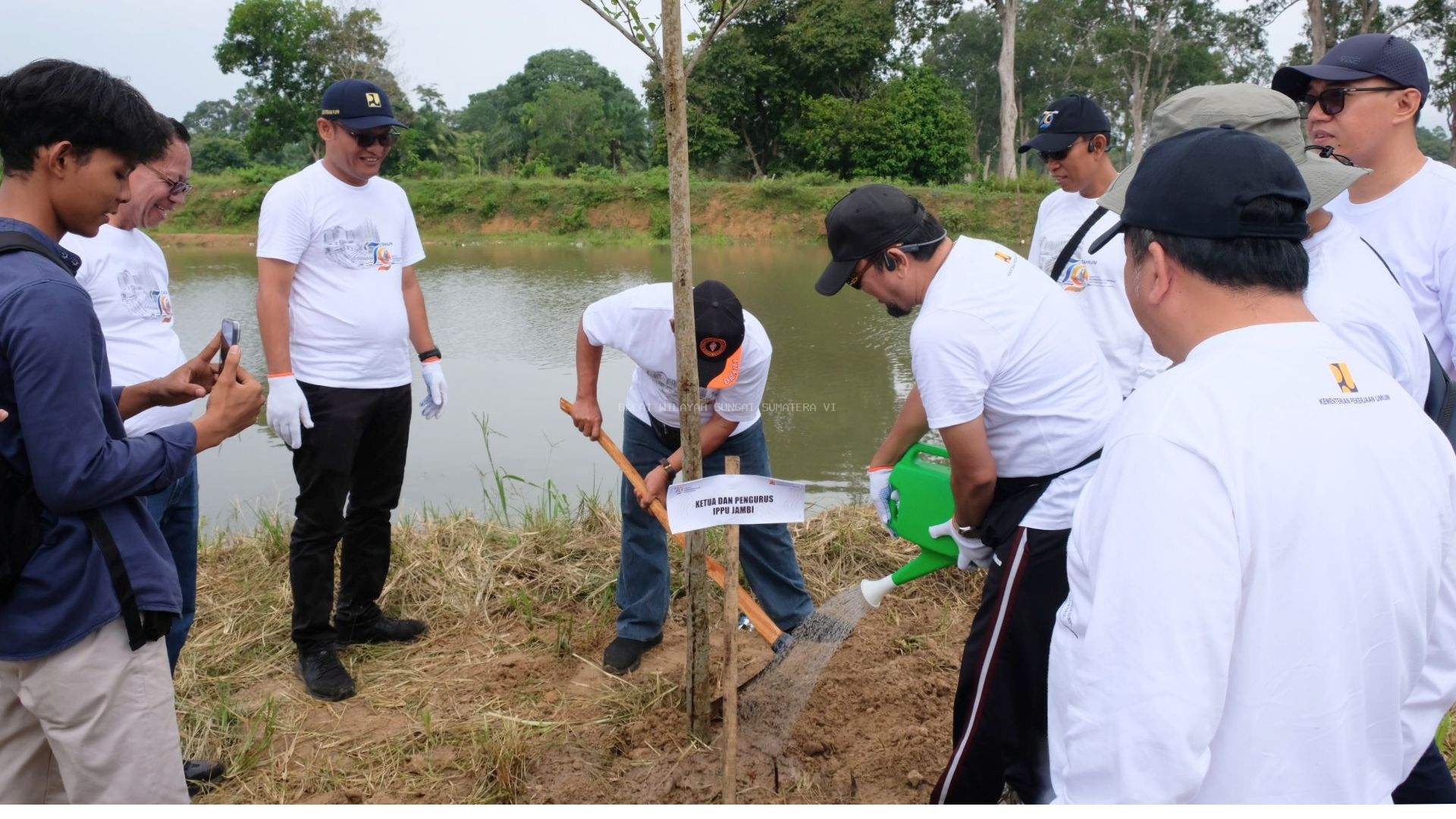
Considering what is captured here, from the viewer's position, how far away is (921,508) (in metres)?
2.48

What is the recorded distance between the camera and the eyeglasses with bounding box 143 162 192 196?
8.41 feet

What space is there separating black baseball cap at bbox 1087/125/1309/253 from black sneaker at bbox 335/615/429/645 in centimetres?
309

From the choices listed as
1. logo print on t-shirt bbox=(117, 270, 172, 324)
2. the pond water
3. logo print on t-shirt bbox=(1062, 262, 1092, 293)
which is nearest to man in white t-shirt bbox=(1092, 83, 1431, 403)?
logo print on t-shirt bbox=(1062, 262, 1092, 293)

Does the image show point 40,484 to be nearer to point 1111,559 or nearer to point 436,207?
point 1111,559

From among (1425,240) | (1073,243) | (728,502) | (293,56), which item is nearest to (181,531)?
(728,502)

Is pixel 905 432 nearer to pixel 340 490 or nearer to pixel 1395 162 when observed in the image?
pixel 1395 162

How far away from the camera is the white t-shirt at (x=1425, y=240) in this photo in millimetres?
2377

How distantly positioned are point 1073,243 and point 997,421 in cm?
128

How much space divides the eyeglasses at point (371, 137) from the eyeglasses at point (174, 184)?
0.53 meters

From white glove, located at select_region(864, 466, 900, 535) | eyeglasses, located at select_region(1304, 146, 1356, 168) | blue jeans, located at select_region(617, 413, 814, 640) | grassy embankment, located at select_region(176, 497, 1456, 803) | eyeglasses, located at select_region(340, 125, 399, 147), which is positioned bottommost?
grassy embankment, located at select_region(176, 497, 1456, 803)

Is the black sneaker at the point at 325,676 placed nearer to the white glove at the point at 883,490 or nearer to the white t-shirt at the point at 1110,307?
the white glove at the point at 883,490

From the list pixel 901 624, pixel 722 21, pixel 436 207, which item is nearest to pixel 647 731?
pixel 901 624

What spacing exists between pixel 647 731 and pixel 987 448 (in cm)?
144

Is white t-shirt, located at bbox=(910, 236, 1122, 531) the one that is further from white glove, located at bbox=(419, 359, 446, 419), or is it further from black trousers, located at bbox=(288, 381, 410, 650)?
white glove, located at bbox=(419, 359, 446, 419)
